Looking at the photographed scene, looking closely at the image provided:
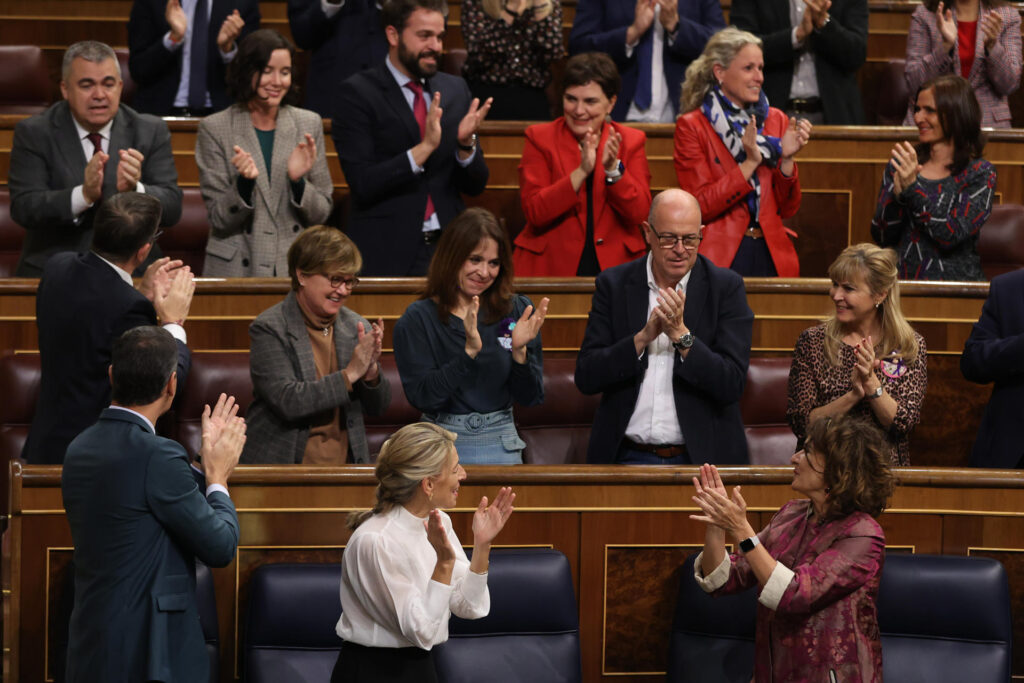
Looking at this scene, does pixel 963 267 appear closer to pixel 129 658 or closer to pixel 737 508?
pixel 737 508

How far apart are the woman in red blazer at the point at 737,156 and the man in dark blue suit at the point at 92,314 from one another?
1.65 m

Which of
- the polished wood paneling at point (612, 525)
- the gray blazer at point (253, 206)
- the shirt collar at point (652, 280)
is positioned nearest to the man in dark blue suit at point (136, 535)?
the polished wood paneling at point (612, 525)

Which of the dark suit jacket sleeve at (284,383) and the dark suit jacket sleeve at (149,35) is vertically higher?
the dark suit jacket sleeve at (149,35)

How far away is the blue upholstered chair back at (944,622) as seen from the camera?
2.75 metres

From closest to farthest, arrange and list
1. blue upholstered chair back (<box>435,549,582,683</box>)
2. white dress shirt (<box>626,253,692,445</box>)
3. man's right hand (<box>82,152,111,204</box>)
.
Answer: blue upholstered chair back (<box>435,549,582,683</box>), white dress shirt (<box>626,253,692,445</box>), man's right hand (<box>82,152,111,204</box>)

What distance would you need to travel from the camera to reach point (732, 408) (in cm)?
315

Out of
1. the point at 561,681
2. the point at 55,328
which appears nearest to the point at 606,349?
the point at 561,681

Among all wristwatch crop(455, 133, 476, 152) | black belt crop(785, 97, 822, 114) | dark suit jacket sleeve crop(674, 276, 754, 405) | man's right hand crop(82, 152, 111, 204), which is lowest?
dark suit jacket sleeve crop(674, 276, 754, 405)

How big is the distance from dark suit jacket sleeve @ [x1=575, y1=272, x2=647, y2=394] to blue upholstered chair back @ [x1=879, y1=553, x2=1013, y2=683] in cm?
70

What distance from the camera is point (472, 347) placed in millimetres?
2967

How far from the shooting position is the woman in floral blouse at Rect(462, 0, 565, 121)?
4422 mm

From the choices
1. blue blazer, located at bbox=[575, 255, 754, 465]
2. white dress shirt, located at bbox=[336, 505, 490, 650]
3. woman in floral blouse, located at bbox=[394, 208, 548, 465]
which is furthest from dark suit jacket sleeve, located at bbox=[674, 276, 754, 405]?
white dress shirt, located at bbox=[336, 505, 490, 650]

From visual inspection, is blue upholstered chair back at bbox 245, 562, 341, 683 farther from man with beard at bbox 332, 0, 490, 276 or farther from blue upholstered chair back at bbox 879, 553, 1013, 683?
man with beard at bbox 332, 0, 490, 276

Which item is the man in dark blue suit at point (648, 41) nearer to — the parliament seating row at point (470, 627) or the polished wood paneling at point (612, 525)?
the polished wood paneling at point (612, 525)
